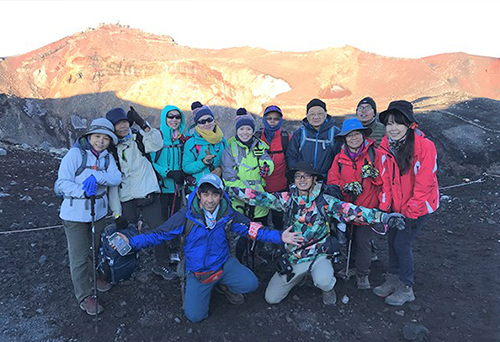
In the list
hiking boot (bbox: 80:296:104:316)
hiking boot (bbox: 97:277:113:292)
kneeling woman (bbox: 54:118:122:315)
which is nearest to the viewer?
kneeling woman (bbox: 54:118:122:315)

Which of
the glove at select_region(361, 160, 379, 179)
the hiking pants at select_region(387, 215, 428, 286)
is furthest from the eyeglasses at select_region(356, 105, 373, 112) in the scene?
the hiking pants at select_region(387, 215, 428, 286)

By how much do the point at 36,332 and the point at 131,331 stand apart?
1132 millimetres

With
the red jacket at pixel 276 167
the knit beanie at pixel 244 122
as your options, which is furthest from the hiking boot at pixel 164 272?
the knit beanie at pixel 244 122

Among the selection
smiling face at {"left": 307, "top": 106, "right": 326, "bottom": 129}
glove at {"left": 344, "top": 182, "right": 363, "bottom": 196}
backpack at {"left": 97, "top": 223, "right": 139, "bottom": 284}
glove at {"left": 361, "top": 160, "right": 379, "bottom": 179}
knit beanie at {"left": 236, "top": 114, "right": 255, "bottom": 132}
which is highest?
smiling face at {"left": 307, "top": 106, "right": 326, "bottom": 129}

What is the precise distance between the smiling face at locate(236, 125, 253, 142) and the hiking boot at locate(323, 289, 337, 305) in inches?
93.4

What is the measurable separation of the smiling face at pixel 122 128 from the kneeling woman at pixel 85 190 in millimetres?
183

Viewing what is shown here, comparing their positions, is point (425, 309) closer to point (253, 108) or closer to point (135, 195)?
point (135, 195)

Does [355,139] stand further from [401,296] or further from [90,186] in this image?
[90,186]

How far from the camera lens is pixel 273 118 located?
17.5ft

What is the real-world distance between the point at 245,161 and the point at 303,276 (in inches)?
69.9

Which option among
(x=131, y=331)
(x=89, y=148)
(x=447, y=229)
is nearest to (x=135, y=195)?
(x=89, y=148)

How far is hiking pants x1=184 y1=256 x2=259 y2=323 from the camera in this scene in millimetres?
4148

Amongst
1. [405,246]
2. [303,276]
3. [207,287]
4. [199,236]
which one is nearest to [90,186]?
[199,236]

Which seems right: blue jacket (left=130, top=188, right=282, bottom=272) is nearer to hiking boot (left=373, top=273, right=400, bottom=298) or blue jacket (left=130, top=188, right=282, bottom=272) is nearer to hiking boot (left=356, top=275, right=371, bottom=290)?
hiking boot (left=356, top=275, right=371, bottom=290)
